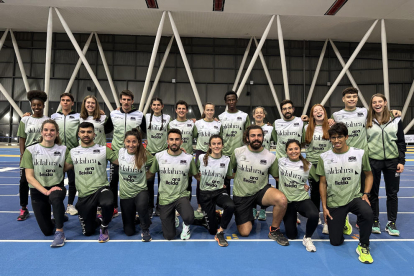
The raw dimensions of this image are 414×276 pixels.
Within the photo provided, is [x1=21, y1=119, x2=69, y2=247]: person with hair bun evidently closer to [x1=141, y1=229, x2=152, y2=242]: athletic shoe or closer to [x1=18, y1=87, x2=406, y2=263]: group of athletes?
[x1=18, y1=87, x2=406, y2=263]: group of athletes

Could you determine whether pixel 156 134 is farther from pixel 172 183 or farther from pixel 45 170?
pixel 45 170

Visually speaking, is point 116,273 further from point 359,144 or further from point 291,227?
point 359,144

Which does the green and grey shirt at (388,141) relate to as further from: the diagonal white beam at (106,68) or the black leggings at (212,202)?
the diagonal white beam at (106,68)

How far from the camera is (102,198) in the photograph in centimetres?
371

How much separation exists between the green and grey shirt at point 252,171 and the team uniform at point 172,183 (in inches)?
29.5

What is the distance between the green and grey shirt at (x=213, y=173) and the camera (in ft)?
13.4

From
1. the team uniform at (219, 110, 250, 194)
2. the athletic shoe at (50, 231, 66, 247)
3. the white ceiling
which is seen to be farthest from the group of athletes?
the white ceiling

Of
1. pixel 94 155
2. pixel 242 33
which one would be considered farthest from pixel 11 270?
pixel 242 33

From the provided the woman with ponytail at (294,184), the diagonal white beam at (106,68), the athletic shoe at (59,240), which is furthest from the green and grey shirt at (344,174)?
the diagonal white beam at (106,68)

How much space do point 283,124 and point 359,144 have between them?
4.24ft

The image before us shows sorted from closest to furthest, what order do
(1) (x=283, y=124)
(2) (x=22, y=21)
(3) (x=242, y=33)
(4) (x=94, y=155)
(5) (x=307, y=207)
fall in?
(5) (x=307, y=207) → (4) (x=94, y=155) → (1) (x=283, y=124) → (2) (x=22, y=21) → (3) (x=242, y=33)

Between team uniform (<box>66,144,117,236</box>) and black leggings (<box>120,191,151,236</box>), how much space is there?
Result: 0.24 meters

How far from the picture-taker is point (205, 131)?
4961mm

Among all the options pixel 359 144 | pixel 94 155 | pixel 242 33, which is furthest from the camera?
pixel 242 33
